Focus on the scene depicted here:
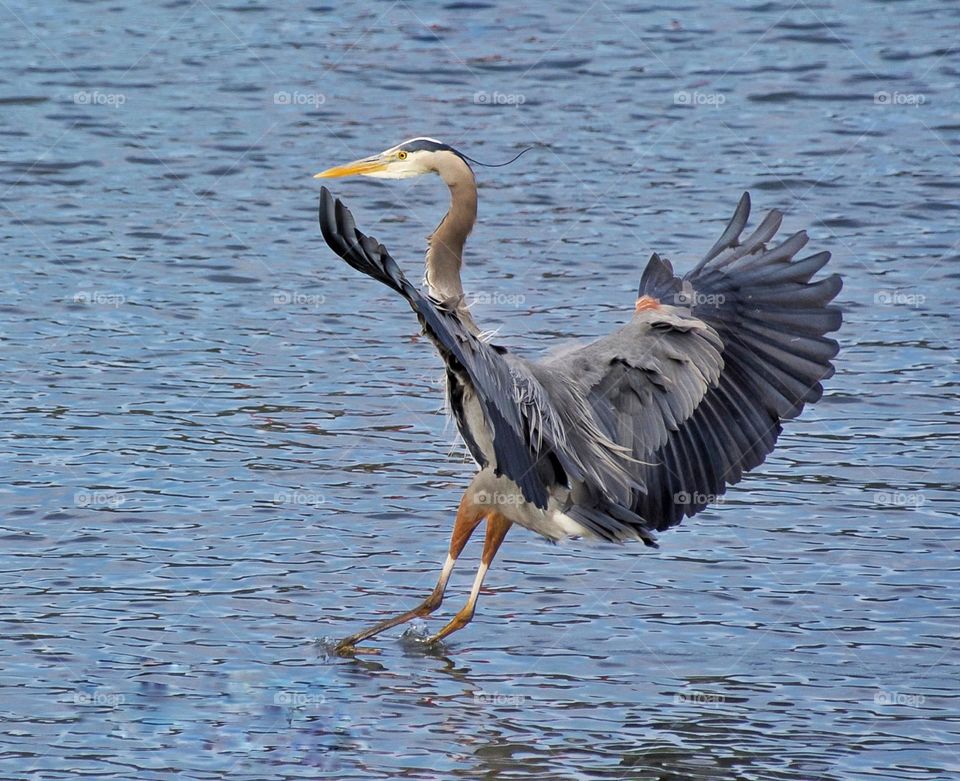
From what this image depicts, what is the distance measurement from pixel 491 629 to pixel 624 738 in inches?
50.3

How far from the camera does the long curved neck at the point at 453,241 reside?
7.90 metres

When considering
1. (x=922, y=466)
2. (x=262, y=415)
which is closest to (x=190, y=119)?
(x=262, y=415)

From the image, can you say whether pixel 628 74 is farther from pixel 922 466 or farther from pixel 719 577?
pixel 719 577

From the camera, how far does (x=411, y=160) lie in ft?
27.9

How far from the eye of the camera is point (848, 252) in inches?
528

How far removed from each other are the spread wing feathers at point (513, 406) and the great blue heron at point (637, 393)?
1 cm

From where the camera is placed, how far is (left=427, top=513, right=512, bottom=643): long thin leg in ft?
27.1
